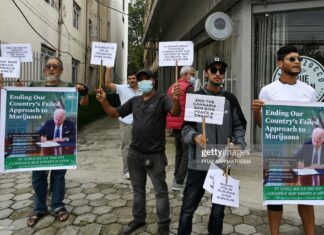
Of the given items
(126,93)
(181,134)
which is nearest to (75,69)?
(126,93)

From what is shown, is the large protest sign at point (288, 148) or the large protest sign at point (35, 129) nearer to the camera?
the large protest sign at point (288, 148)

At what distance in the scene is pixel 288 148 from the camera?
3.17 m

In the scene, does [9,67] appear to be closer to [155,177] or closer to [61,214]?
[61,214]

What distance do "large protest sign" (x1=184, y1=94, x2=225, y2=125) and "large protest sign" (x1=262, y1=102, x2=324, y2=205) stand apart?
0.37 meters

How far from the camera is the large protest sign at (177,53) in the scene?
367 cm

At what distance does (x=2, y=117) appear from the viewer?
3822mm

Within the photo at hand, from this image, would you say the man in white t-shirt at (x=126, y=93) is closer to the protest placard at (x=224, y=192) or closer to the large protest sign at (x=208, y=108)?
the large protest sign at (x=208, y=108)

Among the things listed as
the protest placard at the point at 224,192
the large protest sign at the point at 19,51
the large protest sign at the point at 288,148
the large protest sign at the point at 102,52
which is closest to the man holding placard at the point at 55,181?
the large protest sign at the point at 102,52

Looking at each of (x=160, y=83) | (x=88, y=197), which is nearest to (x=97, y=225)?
(x=88, y=197)

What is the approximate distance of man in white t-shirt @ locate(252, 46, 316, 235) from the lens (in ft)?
10.5

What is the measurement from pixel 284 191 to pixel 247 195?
1811 mm

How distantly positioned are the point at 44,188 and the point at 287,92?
273 cm

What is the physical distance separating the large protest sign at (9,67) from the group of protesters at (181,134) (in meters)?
0.58

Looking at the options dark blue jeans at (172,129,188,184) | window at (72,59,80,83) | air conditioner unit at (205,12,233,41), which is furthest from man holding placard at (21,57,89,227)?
window at (72,59,80,83)
